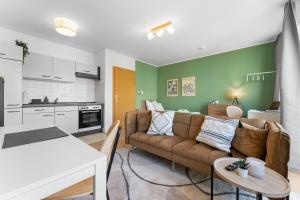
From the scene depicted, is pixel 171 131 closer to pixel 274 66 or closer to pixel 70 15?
pixel 70 15

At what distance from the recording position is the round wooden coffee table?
900 mm

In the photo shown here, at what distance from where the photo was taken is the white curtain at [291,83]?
2.02 meters

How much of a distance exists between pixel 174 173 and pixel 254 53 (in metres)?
3.90

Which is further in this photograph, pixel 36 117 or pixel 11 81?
pixel 36 117

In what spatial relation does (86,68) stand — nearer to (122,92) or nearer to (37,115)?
(122,92)

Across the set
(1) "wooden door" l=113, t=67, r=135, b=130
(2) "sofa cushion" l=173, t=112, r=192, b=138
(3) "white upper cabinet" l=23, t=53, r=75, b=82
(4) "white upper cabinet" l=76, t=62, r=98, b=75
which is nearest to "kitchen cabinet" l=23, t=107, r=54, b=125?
(3) "white upper cabinet" l=23, t=53, r=75, b=82

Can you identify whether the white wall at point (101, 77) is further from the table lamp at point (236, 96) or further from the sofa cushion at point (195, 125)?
the table lamp at point (236, 96)

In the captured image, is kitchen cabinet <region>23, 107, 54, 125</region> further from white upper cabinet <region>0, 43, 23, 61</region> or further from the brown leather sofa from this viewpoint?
the brown leather sofa

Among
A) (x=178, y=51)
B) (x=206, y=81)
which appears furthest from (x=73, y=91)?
(x=206, y=81)

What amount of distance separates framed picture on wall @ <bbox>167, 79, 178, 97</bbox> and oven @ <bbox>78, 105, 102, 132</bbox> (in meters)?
2.90

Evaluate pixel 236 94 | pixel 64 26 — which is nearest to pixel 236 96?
pixel 236 94

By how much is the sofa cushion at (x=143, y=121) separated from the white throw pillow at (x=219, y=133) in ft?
3.48

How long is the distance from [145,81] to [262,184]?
196 inches

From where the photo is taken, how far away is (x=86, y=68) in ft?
12.9
